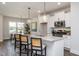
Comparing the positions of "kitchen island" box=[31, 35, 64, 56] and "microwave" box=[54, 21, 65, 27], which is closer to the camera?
"kitchen island" box=[31, 35, 64, 56]

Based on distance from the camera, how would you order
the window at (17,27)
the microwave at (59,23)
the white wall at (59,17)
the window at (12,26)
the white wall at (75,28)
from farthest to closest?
the window at (12,26)
the window at (17,27)
the microwave at (59,23)
the white wall at (59,17)
the white wall at (75,28)

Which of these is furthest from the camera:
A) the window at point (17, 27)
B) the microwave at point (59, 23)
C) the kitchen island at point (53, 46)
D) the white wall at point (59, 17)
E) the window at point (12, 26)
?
the window at point (12, 26)

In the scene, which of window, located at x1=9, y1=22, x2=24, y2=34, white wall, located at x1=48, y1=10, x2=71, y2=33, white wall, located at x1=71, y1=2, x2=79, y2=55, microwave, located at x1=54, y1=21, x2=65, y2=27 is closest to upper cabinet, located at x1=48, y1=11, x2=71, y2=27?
white wall, located at x1=48, y1=10, x2=71, y2=33

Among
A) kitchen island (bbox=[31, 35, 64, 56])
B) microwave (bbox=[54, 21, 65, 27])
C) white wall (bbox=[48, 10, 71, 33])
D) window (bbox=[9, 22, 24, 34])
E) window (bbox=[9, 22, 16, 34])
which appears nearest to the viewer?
kitchen island (bbox=[31, 35, 64, 56])

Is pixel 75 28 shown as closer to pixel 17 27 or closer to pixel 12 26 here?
pixel 17 27

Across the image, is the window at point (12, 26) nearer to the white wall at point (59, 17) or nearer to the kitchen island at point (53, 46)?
the white wall at point (59, 17)

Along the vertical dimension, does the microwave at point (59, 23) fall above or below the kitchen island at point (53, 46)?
above

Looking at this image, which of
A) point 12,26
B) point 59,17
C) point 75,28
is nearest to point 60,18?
point 59,17

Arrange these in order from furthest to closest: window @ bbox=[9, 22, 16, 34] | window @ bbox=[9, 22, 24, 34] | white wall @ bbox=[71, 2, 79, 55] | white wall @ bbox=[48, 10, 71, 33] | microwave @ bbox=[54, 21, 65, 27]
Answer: window @ bbox=[9, 22, 16, 34] < window @ bbox=[9, 22, 24, 34] < microwave @ bbox=[54, 21, 65, 27] < white wall @ bbox=[48, 10, 71, 33] < white wall @ bbox=[71, 2, 79, 55]

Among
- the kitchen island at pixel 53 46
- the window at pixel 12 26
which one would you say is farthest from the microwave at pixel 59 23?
the window at pixel 12 26

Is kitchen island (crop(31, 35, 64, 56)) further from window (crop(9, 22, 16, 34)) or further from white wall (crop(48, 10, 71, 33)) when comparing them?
window (crop(9, 22, 16, 34))

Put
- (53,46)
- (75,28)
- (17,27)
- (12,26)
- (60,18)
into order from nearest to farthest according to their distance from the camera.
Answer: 1. (53,46)
2. (75,28)
3. (60,18)
4. (17,27)
5. (12,26)

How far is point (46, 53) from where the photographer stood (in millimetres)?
3574

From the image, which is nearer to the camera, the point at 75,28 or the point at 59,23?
the point at 75,28
